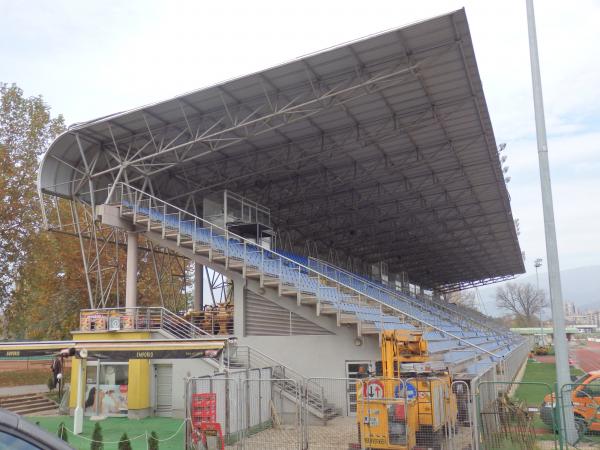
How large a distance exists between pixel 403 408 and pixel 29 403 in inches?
778

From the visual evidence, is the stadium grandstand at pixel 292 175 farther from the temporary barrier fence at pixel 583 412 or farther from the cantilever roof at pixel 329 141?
the temporary barrier fence at pixel 583 412

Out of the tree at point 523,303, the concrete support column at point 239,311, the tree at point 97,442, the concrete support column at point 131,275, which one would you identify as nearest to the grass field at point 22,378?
the concrete support column at point 131,275

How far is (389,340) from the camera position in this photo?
15.6 meters

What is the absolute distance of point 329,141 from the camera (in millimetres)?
28250

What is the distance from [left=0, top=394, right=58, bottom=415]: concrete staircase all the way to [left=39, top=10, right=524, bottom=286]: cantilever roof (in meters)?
10.4

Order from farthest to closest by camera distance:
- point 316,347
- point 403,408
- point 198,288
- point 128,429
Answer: point 198,288 → point 316,347 → point 128,429 → point 403,408

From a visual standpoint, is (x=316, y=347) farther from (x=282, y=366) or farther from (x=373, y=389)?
(x=373, y=389)

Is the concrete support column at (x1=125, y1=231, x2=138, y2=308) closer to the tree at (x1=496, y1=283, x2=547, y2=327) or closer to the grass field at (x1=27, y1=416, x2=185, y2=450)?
the grass field at (x1=27, y1=416, x2=185, y2=450)

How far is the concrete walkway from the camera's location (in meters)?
28.3

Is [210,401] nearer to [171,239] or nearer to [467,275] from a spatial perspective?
[171,239]

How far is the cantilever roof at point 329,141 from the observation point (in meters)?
21.5

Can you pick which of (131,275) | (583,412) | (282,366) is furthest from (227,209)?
(583,412)

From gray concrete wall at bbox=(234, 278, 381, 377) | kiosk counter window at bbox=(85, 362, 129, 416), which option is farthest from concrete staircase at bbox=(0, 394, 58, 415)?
gray concrete wall at bbox=(234, 278, 381, 377)

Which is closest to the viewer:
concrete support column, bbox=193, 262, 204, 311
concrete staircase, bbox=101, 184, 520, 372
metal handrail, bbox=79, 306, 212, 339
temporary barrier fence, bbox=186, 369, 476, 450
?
temporary barrier fence, bbox=186, 369, 476, 450
